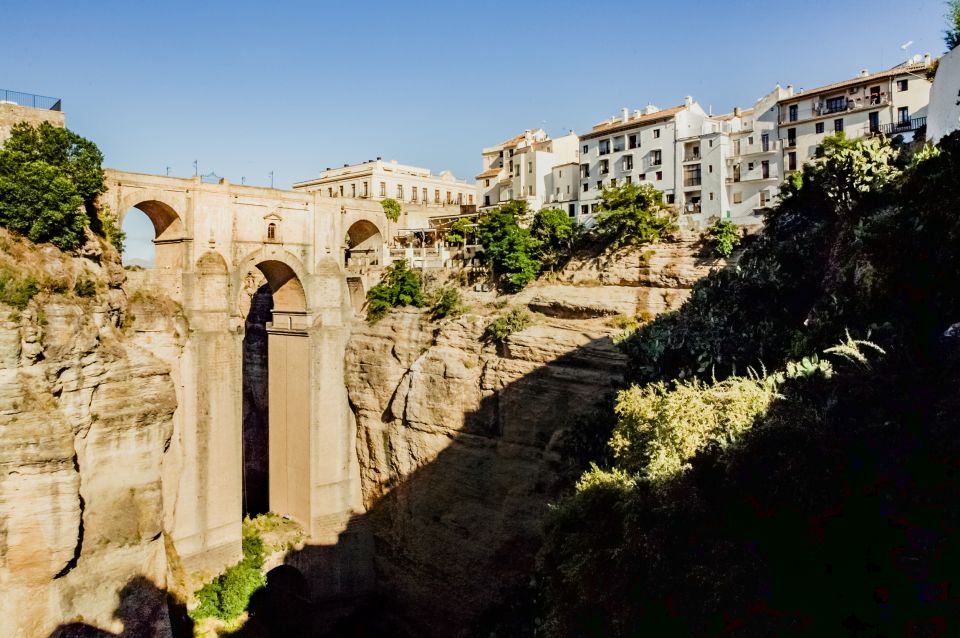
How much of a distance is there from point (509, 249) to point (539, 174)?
1379 centimetres

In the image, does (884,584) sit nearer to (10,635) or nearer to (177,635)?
(10,635)

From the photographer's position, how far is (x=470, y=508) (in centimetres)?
2467

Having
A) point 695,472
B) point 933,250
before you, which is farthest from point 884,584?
point 933,250

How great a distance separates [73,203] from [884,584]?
20.6 metres

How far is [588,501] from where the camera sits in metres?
11.8

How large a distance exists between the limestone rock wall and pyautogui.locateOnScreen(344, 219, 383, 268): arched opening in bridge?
391cm

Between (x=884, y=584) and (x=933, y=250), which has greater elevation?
(x=933, y=250)

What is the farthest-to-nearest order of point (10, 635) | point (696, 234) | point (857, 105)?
1. point (857, 105)
2. point (696, 234)
3. point (10, 635)

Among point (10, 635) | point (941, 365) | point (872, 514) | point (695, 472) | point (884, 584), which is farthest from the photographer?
point (10, 635)

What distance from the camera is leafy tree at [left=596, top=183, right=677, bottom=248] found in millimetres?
26078

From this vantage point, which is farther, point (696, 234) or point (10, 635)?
point (696, 234)

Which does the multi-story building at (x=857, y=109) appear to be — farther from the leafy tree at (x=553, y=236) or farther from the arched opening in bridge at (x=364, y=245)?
the arched opening in bridge at (x=364, y=245)

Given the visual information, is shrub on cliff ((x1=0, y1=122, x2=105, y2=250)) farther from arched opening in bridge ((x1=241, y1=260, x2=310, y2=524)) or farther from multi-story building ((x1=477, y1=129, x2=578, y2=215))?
multi-story building ((x1=477, y1=129, x2=578, y2=215))

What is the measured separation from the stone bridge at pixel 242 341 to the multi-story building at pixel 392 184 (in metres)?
10.5
